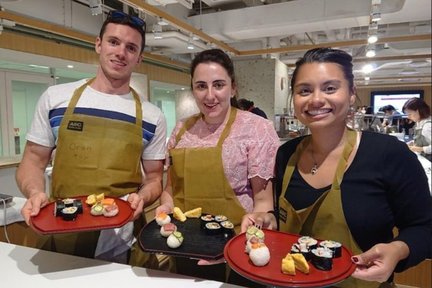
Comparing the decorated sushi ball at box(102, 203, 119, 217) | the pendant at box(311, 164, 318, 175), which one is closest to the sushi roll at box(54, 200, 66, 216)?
the decorated sushi ball at box(102, 203, 119, 217)

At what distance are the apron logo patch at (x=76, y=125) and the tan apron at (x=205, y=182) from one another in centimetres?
39

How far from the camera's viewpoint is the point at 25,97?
18.3ft

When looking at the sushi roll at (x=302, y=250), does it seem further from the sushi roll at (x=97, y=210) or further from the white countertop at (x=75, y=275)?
the sushi roll at (x=97, y=210)

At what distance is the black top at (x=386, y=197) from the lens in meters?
1.03

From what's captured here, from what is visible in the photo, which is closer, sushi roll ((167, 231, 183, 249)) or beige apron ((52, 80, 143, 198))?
sushi roll ((167, 231, 183, 249))

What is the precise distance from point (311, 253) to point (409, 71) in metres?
10.2

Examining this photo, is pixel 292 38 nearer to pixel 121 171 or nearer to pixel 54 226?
pixel 121 171

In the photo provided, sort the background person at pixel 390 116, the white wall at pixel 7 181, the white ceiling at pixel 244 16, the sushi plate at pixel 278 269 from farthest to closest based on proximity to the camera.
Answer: the background person at pixel 390 116 → the white ceiling at pixel 244 16 → the white wall at pixel 7 181 → the sushi plate at pixel 278 269

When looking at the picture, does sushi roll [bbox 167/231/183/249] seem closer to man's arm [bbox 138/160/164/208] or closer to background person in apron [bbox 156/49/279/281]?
background person in apron [bbox 156/49/279/281]

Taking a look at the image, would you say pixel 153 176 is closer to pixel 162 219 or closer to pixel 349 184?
pixel 162 219

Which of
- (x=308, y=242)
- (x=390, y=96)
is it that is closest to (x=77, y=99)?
(x=308, y=242)

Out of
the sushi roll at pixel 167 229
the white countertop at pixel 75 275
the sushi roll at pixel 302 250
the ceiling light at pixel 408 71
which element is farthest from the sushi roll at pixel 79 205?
the ceiling light at pixel 408 71

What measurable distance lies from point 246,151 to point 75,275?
0.76 m

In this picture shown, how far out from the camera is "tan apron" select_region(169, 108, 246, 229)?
4.43 ft
